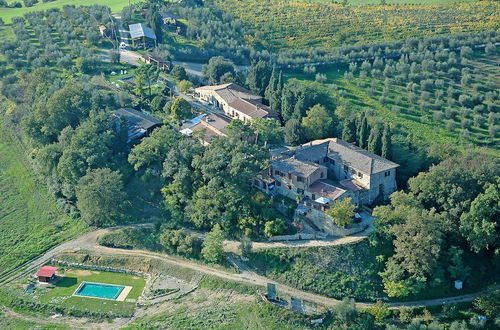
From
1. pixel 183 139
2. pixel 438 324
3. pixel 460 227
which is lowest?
pixel 438 324

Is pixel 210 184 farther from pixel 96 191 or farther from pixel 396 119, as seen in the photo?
pixel 396 119

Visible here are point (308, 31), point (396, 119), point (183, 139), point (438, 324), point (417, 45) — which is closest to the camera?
point (438, 324)

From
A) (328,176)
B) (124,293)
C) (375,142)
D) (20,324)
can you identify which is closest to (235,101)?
(328,176)

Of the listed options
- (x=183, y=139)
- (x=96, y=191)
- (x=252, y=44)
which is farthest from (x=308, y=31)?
(x=96, y=191)

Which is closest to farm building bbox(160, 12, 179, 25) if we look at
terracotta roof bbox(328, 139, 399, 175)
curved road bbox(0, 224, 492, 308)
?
terracotta roof bbox(328, 139, 399, 175)

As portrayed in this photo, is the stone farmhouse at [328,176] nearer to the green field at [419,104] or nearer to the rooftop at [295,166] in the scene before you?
the rooftop at [295,166]

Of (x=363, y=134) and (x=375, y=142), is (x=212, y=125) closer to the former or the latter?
(x=363, y=134)
